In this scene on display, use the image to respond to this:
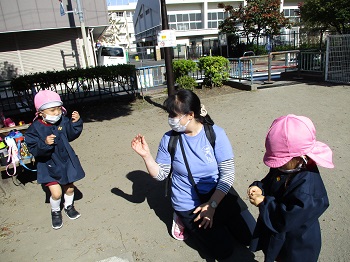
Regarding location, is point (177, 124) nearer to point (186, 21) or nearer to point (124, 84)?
point (124, 84)

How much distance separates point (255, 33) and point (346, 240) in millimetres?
27878

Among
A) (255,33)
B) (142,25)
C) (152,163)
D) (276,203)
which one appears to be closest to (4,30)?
(152,163)

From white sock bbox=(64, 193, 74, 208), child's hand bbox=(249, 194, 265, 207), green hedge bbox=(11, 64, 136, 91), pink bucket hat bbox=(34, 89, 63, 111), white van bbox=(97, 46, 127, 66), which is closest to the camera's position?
child's hand bbox=(249, 194, 265, 207)

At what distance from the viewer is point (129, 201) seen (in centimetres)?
371

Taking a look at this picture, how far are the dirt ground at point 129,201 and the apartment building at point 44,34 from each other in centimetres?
978

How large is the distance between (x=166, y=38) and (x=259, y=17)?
2174cm

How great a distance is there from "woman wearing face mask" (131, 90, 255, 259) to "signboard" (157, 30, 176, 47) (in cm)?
509

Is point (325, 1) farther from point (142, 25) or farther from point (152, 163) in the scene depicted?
point (142, 25)

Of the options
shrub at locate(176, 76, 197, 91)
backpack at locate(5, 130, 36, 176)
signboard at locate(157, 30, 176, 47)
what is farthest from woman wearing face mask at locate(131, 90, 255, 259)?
shrub at locate(176, 76, 197, 91)

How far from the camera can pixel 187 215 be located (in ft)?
8.58

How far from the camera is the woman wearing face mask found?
2.45 m

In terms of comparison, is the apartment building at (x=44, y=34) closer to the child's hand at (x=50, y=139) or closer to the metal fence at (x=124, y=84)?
the metal fence at (x=124, y=84)

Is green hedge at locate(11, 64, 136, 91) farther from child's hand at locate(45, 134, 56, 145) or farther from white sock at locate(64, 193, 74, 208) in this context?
child's hand at locate(45, 134, 56, 145)

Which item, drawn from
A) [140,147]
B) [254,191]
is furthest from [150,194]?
[254,191]
